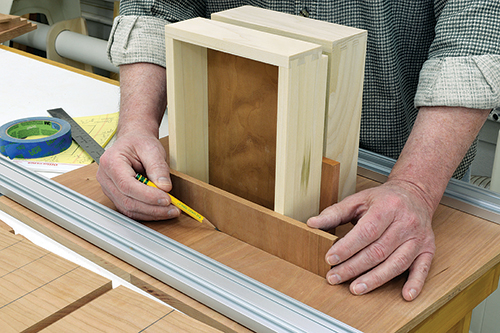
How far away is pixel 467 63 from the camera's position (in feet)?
2.53

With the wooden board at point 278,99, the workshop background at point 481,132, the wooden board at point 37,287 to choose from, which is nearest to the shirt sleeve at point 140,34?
the wooden board at point 278,99

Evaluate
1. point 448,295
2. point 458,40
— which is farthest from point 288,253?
point 458,40

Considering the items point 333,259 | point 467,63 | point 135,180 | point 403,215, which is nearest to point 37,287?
point 135,180

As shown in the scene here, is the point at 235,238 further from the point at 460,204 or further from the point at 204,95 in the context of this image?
the point at 460,204

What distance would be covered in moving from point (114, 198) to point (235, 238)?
0.21 m

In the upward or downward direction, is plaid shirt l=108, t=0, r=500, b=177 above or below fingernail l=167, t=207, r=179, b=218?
above

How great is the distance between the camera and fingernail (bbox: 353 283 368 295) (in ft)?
1.98

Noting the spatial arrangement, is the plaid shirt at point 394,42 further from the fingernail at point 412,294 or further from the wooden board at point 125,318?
the wooden board at point 125,318

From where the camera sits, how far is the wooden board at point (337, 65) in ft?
2.19

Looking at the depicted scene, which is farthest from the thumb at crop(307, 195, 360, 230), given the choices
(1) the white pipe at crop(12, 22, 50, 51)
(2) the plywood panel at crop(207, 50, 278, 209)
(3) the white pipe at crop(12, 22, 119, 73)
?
(1) the white pipe at crop(12, 22, 50, 51)

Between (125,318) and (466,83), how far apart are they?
A: 1.96ft

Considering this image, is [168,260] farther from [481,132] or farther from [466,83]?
[481,132]

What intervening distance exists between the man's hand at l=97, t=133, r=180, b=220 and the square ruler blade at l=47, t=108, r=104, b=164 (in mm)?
193

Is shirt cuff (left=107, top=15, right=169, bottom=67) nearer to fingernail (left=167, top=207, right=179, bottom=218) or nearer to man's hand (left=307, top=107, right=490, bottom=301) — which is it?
fingernail (left=167, top=207, right=179, bottom=218)
